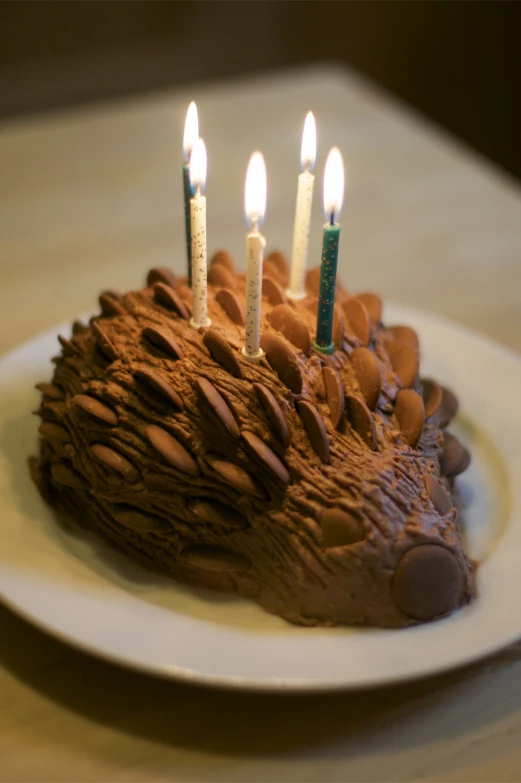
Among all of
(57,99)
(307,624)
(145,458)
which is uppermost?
(145,458)

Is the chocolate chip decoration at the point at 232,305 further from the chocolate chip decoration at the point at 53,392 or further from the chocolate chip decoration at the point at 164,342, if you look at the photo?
the chocolate chip decoration at the point at 53,392

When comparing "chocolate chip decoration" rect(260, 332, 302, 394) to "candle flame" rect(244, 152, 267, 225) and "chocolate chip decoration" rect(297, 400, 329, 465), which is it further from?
"candle flame" rect(244, 152, 267, 225)

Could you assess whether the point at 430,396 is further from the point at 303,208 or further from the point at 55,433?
the point at 55,433

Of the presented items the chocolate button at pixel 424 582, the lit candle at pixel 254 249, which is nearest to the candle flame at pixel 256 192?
the lit candle at pixel 254 249

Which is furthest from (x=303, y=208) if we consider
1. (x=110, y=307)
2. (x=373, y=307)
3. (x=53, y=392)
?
(x=53, y=392)

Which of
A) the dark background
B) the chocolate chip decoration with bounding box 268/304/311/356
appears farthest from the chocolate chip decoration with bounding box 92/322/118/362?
the dark background

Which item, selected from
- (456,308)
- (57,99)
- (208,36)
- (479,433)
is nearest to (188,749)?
(479,433)

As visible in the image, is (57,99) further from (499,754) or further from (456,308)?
(499,754)
